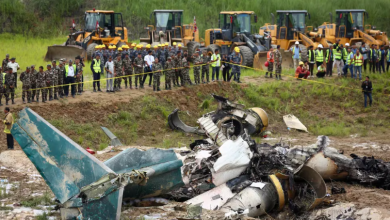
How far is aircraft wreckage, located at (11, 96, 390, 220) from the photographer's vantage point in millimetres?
8430

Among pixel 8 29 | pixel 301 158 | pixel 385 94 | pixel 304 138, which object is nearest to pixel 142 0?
pixel 8 29

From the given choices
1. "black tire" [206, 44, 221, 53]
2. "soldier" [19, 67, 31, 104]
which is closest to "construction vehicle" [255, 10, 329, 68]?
"black tire" [206, 44, 221, 53]

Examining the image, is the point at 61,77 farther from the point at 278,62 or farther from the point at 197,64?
the point at 278,62

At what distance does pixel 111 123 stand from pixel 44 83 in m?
2.46

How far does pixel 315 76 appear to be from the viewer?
24594 mm

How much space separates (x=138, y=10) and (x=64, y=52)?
51.8ft

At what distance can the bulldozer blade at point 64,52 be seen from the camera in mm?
26938

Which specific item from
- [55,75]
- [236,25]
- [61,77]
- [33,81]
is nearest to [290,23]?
[236,25]

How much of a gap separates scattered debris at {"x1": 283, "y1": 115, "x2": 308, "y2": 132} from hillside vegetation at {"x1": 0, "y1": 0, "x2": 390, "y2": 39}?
2077 cm

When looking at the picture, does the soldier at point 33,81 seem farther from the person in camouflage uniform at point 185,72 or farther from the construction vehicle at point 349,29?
the construction vehicle at point 349,29

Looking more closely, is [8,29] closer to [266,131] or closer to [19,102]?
[19,102]

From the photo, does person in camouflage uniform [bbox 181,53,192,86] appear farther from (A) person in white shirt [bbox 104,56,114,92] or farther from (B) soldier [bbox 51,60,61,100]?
(B) soldier [bbox 51,60,61,100]

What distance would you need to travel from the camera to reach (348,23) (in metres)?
31.2

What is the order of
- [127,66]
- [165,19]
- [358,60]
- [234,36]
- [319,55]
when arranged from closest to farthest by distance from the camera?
[127,66]
[358,60]
[319,55]
[234,36]
[165,19]
